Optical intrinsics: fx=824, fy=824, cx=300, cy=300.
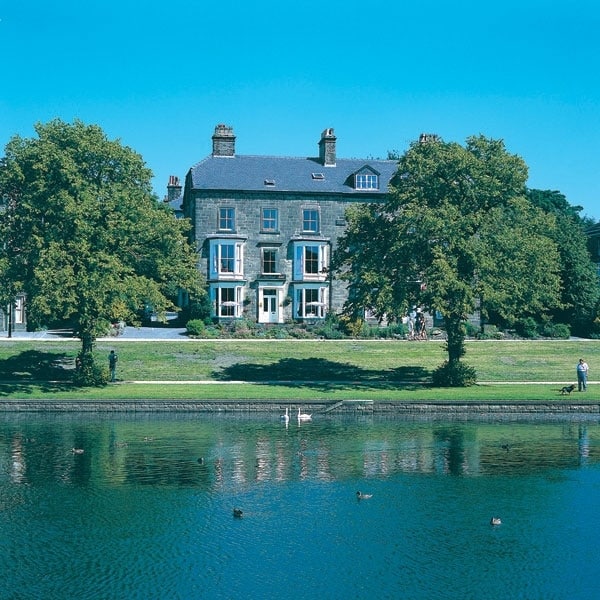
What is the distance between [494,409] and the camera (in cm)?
4056

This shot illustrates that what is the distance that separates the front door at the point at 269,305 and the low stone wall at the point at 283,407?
1376 inches

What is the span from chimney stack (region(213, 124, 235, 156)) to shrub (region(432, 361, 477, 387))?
125ft

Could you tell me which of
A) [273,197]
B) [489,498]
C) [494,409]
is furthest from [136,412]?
[273,197]

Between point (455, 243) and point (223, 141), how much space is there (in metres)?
38.0

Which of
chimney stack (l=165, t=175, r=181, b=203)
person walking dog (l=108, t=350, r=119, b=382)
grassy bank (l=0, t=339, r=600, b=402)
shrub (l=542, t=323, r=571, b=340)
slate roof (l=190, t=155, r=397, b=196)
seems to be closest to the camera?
grassy bank (l=0, t=339, r=600, b=402)

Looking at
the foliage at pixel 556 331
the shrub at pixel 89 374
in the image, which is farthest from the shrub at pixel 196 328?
the foliage at pixel 556 331

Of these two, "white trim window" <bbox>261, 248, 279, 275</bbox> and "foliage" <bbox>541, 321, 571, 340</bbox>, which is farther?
"white trim window" <bbox>261, 248, 279, 275</bbox>

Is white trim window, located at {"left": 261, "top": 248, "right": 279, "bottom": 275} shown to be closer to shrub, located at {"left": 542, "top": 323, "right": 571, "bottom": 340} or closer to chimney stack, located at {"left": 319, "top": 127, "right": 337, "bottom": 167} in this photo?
chimney stack, located at {"left": 319, "top": 127, "right": 337, "bottom": 167}

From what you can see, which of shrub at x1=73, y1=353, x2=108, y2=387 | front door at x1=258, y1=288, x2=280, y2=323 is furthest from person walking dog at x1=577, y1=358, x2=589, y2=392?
front door at x1=258, y1=288, x2=280, y2=323

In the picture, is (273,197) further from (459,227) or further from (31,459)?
(31,459)

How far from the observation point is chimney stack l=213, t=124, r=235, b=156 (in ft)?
256

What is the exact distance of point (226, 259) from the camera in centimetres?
7425

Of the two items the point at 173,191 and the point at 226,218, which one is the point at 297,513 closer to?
the point at 226,218

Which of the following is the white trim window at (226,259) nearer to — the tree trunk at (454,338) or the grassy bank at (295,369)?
the grassy bank at (295,369)
